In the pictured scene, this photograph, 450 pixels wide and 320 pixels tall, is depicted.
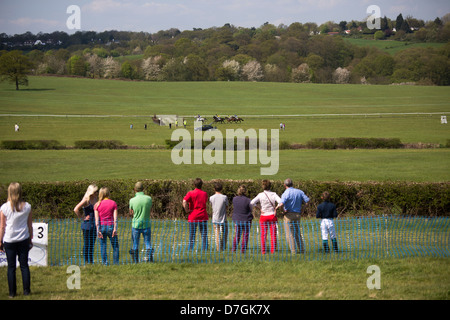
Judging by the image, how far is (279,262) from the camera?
11016mm

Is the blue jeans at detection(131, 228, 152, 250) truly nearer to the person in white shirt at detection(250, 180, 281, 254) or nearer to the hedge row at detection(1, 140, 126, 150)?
the person in white shirt at detection(250, 180, 281, 254)

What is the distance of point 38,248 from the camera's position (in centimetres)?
1074

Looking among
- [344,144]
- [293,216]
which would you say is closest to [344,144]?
[344,144]

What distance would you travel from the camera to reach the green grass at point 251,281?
880cm

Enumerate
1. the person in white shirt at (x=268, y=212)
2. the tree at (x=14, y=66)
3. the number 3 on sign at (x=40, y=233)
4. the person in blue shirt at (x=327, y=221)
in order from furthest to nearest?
the tree at (x=14, y=66)
the person in blue shirt at (x=327, y=221)
the person in white shirt at (x=268, y=212)
the number 3 on sign at (x=40, y=233)

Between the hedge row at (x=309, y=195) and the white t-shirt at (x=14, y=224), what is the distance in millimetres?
8969

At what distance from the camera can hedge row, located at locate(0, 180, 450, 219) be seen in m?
17.0

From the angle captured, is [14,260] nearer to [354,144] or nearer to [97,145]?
[97,145]

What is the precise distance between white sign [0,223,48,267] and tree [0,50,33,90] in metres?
96.2

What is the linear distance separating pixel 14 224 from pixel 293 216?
20.3 ft

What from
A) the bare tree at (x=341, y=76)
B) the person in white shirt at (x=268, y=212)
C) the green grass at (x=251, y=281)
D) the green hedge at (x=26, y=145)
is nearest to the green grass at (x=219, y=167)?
the green hedge at (x=26, y=145)

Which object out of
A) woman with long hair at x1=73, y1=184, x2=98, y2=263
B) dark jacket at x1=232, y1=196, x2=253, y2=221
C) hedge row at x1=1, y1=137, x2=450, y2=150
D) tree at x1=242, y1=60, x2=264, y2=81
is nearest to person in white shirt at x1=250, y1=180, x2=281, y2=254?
dark jacket at x1=232, y1=196, x2=253, y2=221

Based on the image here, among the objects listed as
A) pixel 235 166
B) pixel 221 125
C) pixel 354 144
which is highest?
pixel 221 125

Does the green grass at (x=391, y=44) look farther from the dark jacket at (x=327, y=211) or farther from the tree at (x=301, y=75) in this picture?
the dark jacket at (x=327, y=211)
